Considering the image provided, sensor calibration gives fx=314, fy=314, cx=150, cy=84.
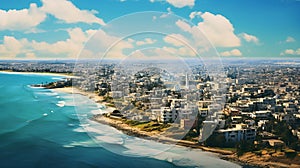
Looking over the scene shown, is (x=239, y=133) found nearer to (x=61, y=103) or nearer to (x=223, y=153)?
(x=223, y=153)

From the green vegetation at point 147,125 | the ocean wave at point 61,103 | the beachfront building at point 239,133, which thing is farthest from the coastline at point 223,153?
the ocean wave at point 61,103

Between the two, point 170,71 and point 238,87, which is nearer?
point 170,71

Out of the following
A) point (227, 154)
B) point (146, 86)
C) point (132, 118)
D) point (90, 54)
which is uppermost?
point (90, 54)

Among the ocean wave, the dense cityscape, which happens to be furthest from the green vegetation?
the ocean wave

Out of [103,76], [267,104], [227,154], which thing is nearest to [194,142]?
[227,154]

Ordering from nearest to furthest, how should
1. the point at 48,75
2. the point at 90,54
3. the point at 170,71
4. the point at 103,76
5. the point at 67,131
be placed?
the point at 90,54
the point at 170,71
the point at 103,76
the point at 67,131
the point at 48,75

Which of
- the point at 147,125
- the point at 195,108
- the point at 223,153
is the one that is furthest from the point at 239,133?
the point at 147,125

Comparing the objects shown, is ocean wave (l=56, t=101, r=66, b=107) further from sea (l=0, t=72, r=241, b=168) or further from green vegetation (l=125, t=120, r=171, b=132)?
green vegetation (l=125, t=120, r=171, b=132)

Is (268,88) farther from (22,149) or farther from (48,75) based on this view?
(48,75)

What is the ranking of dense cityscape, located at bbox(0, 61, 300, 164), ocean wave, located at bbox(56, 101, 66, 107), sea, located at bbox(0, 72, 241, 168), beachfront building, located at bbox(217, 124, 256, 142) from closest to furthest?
sea, located at bbox(0, 72, 241, 168)
dense cityscape, located at bbox(0, 61, 300, 164)
beachfront building, located at bbox(217, 124, 256, 142)
ocean wave, located at bbox(56, 101, 66, 107)
